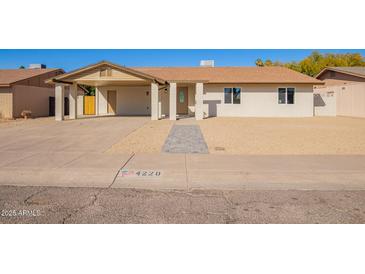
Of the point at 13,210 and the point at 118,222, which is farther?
the point at 13,210

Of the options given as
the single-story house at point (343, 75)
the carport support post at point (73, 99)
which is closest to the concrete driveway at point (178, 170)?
the carport support post at point (73, 99)

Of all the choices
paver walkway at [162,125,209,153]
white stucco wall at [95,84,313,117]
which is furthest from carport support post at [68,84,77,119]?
paver walkway at [162,125,209,153]

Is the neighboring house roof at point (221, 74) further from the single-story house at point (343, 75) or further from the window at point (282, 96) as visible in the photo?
the single-story house at point (343, 75)

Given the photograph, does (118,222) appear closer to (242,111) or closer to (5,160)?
(5,160)

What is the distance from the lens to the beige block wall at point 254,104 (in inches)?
958

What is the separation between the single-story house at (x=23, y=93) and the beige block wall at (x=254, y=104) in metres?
15.6

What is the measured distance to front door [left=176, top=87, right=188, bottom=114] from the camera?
26031 millimetres

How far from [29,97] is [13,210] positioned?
23944 millimetres

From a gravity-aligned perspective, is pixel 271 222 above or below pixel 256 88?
below

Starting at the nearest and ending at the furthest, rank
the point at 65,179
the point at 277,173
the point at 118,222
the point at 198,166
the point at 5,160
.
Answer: the point at 118,222
the point at 65,179
the point at 277,173
the point at 198,166
the point at 5,160

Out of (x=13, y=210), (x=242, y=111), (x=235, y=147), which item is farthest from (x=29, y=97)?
(x=13, y=210)

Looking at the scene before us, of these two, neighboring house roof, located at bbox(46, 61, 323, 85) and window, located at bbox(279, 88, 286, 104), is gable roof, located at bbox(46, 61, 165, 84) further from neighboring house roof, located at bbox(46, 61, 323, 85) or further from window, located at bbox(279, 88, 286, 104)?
window, located at bbox(279, 88, 286, 104)

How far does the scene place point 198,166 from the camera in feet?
22.6

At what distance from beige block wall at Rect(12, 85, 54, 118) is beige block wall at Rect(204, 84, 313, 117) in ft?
51.3
